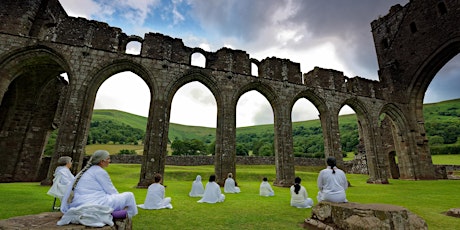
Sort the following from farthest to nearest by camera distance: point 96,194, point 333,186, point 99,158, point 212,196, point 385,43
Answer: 1. point 385,43
2. point 212,196
3. point 333,186
4. point 99,158
5. point 96,194

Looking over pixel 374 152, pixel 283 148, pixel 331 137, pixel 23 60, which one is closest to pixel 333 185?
pixel 283 148

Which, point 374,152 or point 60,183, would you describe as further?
point 374,152

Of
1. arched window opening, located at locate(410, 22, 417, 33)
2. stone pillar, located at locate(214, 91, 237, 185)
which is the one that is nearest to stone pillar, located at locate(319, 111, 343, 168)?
stone pillar, located at locate(214, 91, 237, 185)

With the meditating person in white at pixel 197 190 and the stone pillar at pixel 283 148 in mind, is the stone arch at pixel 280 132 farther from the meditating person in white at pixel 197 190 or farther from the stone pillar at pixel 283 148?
the meditating person in white at pixel 197 190

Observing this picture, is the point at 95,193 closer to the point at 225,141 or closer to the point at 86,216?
the point at 86,216

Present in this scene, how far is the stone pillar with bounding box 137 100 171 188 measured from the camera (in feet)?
37.4

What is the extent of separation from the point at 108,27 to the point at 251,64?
1003cm

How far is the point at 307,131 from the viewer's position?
92.9 metres

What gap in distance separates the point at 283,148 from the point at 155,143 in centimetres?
849

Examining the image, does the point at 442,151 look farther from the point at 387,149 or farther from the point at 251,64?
the point at 251,64

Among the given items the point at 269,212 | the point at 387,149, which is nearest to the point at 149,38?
the point at 269,212

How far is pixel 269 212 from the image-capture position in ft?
20.1

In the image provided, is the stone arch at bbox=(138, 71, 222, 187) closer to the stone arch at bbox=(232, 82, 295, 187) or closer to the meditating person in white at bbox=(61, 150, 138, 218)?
the stone arch at bbox=(232, 82, 295, 187)

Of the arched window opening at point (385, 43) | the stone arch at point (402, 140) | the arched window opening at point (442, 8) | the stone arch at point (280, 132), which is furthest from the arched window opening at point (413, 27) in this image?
the stone arch at point (280, 132)
